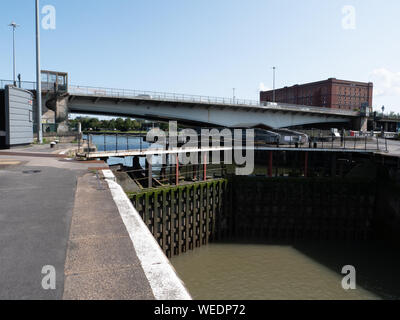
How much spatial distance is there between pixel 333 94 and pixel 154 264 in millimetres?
139531

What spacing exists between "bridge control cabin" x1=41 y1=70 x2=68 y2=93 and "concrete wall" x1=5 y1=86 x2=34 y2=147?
9344 millimetres

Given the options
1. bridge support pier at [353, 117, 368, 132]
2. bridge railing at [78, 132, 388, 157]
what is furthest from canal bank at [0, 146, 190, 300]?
bridge support pier at [353, 117, 368, 132]

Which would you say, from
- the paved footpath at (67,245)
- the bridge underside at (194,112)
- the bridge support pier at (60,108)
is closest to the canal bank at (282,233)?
the paved footpath at (67,245)

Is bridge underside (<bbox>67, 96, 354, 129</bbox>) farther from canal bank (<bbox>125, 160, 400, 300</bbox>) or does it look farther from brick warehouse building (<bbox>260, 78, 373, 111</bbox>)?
brick warehouse building (<bbox>260, 78, 373, 111</bbox>)

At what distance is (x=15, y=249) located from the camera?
195 inches

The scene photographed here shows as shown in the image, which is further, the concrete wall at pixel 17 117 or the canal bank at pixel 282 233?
the concrete wall at pixel 17 117

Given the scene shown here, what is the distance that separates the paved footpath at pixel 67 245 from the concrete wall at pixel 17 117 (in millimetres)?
14229

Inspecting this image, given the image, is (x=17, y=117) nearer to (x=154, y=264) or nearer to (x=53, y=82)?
(x=53, y=82)

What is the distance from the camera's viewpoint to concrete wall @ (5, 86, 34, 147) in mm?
21359

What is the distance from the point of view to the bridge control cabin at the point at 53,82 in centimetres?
3378

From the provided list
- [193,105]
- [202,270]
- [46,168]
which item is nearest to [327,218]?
[202,270]

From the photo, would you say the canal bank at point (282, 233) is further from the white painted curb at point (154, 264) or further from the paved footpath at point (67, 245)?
the white painted curb at point (154, 264)
